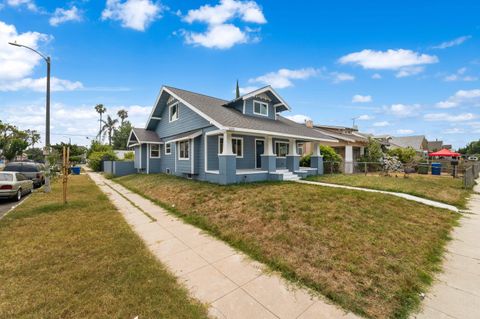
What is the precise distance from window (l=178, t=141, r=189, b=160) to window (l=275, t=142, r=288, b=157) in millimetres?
6501

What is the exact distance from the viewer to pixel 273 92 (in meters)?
14.8

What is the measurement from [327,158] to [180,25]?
1518 centimetres

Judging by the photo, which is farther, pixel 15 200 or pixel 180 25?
pixel 180 25

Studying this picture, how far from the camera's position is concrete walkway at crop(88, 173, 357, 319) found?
8.66 feet

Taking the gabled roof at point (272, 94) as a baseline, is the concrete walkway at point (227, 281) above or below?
below

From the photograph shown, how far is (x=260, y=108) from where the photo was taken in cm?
1496

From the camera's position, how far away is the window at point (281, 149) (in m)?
15.1

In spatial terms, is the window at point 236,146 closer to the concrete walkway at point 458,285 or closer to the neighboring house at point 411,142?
the concrete walkway at point 458,285

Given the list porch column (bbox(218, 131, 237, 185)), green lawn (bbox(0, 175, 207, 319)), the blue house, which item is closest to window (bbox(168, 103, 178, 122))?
the blue house

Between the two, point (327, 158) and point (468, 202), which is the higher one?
point (327, 158)

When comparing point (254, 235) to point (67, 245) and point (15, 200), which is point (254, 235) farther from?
point (15, 200)

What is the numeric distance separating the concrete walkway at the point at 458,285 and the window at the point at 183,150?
12446 millimetres

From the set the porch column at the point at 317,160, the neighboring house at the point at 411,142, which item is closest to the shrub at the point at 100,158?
the porch column at the point at 317,160

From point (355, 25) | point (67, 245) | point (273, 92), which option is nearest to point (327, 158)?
point (273, 92)
